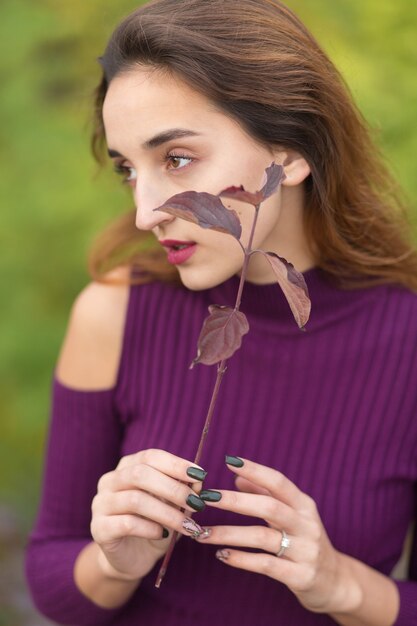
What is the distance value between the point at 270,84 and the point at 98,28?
0.93m

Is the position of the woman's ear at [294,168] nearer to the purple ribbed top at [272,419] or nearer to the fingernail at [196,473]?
the purple ribbed top at [272,419]

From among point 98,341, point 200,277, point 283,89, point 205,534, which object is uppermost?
point 283,89

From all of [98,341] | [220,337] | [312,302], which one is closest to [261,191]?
[220,337]

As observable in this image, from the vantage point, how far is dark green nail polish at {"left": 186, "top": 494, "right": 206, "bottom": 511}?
51.3 inches

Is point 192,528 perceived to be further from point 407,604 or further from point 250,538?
point 407,604

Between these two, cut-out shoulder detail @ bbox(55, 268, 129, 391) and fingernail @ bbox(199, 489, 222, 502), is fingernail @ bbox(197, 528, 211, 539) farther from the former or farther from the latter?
cut-out shoulder detail @ bbox(55, 268, 129, 391)

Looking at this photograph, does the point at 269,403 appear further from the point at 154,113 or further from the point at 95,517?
the point at 154,113

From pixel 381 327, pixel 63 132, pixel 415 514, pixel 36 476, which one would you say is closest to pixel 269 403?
pixel 381 327

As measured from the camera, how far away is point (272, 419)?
72.2 inches

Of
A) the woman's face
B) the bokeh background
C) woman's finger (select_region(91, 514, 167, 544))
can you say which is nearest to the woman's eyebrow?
the woman's face

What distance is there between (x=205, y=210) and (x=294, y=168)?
0.54 m

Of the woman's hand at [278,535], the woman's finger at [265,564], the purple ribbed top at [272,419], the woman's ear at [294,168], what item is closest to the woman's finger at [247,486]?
the woman's hand at [278,535]

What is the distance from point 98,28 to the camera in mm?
2324

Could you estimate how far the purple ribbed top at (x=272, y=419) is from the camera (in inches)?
70.3
